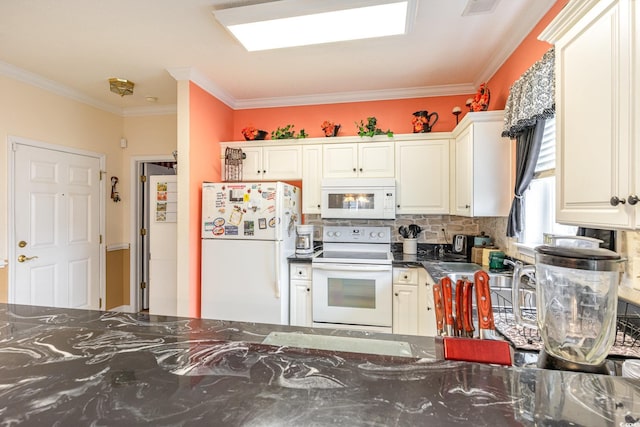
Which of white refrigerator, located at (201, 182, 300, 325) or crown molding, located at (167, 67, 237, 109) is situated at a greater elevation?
crown molding, located at (167, 67, 237, 109)

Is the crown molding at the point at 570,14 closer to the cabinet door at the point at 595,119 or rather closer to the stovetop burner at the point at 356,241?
the cabinet door at the point at 595,119

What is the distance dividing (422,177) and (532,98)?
52.8 inches

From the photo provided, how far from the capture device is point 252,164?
3441 millimetres

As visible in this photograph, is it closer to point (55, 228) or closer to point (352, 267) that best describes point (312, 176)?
point (352, 267)

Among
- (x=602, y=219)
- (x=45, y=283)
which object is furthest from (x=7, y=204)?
(x=602, y=219)

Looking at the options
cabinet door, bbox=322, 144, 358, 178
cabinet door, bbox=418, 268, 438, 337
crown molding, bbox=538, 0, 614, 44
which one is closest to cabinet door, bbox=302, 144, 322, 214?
cabinet door, bbox=322, 144, 358, 178

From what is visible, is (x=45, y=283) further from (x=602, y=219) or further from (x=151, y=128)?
(x=602, y=219)

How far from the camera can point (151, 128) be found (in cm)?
391

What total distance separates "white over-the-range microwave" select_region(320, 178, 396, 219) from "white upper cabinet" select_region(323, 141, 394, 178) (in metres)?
0.10

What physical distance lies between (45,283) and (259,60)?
9.73 ft

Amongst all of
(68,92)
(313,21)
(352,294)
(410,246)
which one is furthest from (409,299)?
(68,92)

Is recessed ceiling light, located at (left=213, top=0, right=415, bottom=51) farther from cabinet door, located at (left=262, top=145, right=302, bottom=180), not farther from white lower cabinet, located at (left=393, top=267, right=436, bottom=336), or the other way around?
white lower cabinet, located at (left=393, top=267, right=436, bottom=336)

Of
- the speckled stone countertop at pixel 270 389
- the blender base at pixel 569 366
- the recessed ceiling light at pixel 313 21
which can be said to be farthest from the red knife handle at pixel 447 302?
the recessed ceiling light at pixel 313 21

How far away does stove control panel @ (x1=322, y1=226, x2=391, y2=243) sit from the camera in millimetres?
3414
